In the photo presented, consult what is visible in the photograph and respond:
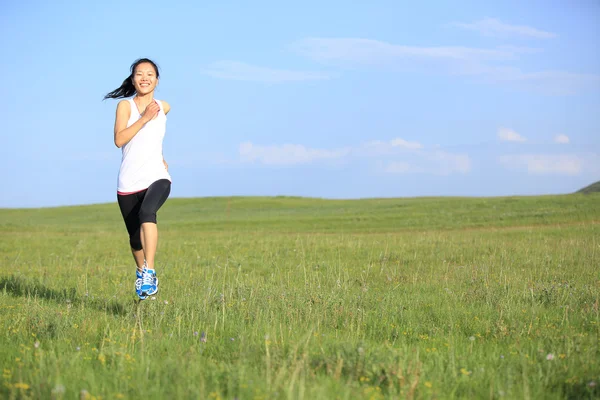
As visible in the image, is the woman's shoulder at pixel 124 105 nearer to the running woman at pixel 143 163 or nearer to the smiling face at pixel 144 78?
the running woman at pixel 143 163

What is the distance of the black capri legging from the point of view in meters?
7.02

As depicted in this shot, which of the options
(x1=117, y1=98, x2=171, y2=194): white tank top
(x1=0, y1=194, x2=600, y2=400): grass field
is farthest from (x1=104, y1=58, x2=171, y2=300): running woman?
(x1=0, y1=194, x2=600, y2=400): grass field

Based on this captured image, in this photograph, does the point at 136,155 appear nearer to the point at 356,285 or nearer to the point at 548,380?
the point at 356,285

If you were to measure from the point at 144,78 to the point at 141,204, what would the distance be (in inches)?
62.3

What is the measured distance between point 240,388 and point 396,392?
1.08m

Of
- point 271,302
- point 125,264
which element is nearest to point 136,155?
point 271,302

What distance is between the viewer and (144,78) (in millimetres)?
7410

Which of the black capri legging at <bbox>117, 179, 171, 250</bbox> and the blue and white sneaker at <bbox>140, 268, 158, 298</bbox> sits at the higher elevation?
the black capri legging at <bbox>117, 179, 171, 250</bbox>

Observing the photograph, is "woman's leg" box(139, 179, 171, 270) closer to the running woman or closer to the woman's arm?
the running woman

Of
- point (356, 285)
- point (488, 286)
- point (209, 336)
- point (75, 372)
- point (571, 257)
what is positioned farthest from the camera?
point (571, 257)

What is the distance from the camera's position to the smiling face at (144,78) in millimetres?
7398

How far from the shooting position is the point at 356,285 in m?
9.62

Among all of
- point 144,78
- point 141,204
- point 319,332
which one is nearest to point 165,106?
point 144,78

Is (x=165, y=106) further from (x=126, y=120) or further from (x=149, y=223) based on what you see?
(x=149, y=223)
